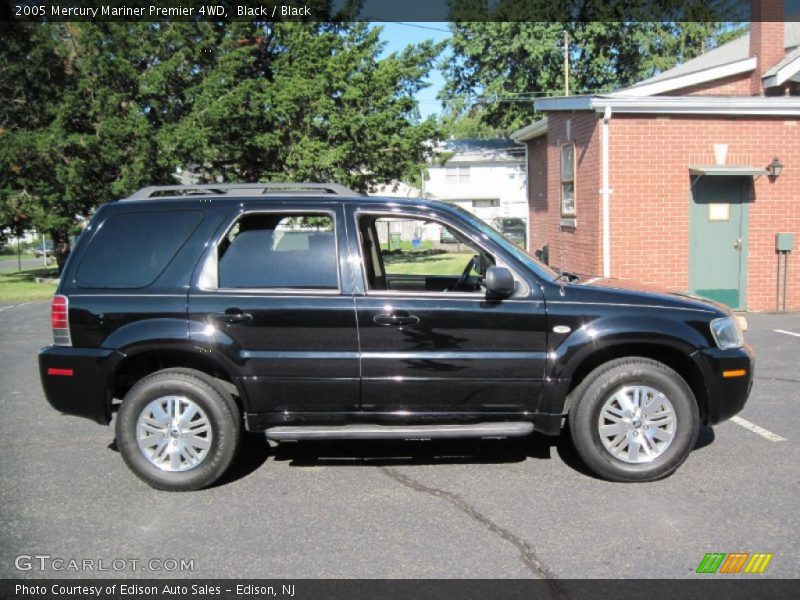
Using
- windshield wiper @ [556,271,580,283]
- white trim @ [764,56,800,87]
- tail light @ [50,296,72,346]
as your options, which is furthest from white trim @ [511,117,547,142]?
tail light @ [50,296,72,346]

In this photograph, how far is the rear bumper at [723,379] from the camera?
4.91 m

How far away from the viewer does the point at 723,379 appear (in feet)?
16.2

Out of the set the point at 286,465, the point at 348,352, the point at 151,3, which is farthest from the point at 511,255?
the point at 151,3

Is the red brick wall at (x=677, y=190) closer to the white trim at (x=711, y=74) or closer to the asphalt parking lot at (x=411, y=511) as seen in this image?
the white trim at (x=711, y=74)

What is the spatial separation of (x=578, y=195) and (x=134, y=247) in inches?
406

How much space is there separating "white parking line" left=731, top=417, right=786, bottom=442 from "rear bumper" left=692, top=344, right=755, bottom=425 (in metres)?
1.11

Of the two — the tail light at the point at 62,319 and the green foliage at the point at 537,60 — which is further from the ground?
the green foliage at the point at 537,60

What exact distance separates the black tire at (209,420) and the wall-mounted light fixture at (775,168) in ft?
36.6

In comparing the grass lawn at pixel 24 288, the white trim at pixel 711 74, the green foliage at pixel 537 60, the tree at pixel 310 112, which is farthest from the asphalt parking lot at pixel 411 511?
the green foliage at pixel 537 60

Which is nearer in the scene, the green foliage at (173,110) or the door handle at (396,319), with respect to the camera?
the door handle at (396,319)

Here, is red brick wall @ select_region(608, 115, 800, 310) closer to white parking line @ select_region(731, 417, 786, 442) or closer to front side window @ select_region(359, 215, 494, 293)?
white parking line @ select_region(731, 417, 786, 442)

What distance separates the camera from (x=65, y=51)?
76.7 ft

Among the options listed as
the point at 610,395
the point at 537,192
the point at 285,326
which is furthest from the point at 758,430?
the point at 537,192

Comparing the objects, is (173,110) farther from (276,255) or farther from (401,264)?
(276,255)
